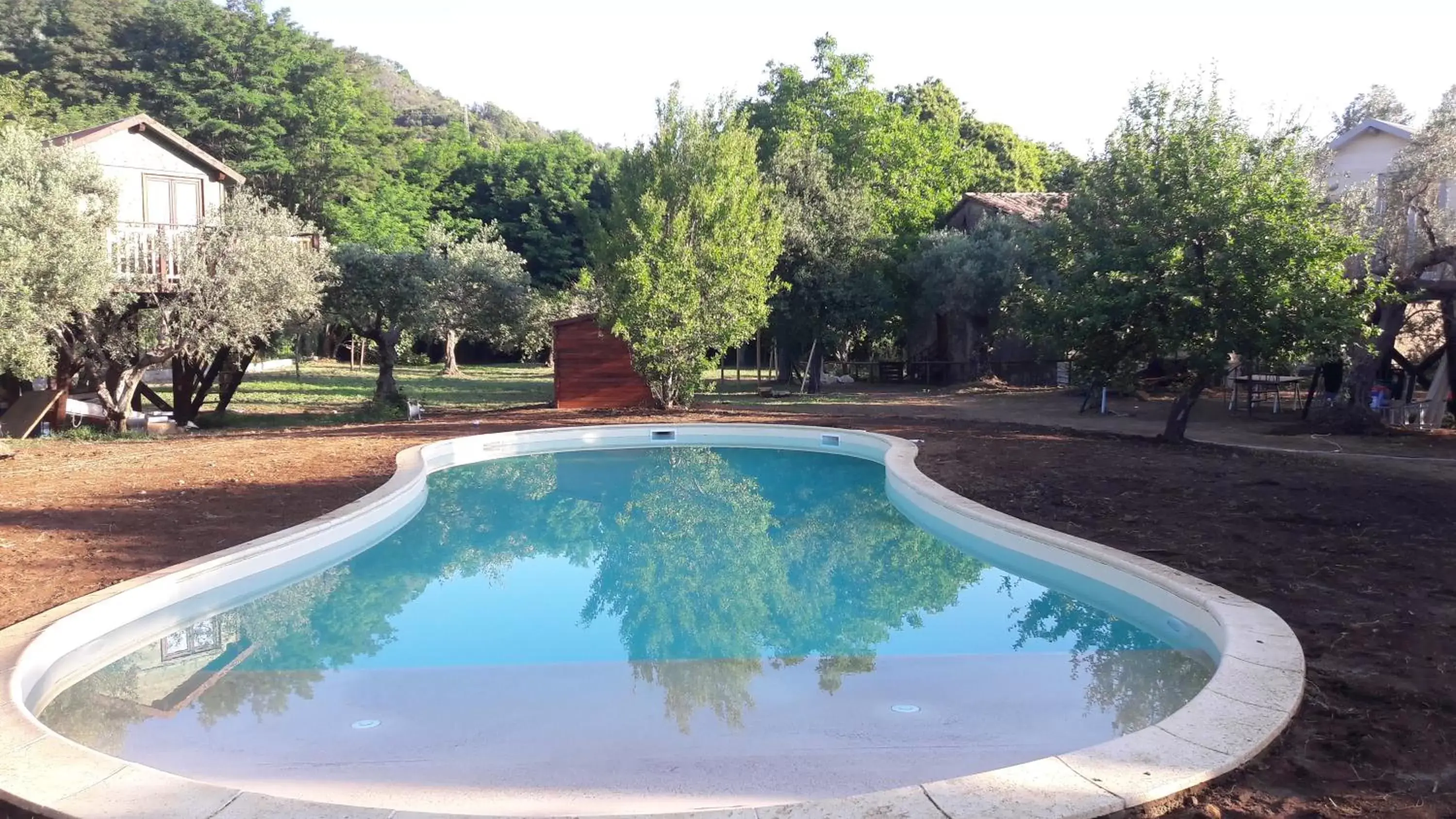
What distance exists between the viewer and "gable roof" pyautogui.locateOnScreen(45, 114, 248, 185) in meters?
18.2

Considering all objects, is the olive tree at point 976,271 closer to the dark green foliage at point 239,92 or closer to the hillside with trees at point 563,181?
the hillside with trees at point 563,181

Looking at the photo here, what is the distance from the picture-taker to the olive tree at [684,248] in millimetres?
17984

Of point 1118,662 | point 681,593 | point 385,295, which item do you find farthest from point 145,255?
point 1118,662

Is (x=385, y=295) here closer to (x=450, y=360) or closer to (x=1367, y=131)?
(x=450, y=360)

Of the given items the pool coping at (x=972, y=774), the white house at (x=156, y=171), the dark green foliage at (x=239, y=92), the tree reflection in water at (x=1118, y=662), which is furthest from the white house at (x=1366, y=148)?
the dark green foliage at (x=239, y=92)

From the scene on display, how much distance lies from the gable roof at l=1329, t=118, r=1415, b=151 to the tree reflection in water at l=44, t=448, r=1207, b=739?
1268 centimetres

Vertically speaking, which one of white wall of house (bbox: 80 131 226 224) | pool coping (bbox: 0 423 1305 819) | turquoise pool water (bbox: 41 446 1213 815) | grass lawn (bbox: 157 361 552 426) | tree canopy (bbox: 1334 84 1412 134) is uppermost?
tree canopy (bbox: 1334 84 1412 134)

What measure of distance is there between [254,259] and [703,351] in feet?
26.7

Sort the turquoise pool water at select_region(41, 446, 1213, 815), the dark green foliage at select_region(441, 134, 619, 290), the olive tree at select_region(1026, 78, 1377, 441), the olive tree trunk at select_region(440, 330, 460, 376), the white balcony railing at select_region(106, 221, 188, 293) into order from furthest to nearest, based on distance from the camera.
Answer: the dark green foliage at select_region(441, 134, 619, 290) < the olive tree trunk at select_region(440, 330, 460, 376) < the white balcony railing at select_region(106, 221, 188, 293) < the olive tree at select_region(1026, 78, 1377, 441) < the turquoise pool water at select_region(41, 446, 1213, 815)

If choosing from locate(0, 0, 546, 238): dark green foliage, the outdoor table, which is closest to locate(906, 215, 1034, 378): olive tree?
the outdoor table

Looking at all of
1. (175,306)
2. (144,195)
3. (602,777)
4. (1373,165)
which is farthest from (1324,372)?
(144,195)

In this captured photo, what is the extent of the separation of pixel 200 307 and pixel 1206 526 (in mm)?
14855

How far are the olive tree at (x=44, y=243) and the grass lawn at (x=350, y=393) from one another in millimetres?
5138

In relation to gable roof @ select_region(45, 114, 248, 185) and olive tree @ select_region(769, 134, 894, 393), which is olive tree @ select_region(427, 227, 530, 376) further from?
olive tree @ select_region(769, 134, 894, 393)
